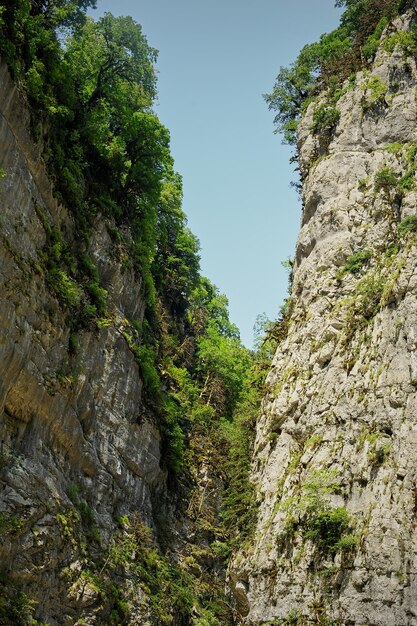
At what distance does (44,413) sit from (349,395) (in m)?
11.1

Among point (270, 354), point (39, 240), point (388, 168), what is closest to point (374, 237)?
point (388, 168)

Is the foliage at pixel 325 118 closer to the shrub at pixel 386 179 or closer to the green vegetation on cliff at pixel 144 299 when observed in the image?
the shrub at pixel 386 179

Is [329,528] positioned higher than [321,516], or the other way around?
[321,516]

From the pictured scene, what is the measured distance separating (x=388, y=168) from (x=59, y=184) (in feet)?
48.7

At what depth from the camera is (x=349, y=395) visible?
2319 centimetres

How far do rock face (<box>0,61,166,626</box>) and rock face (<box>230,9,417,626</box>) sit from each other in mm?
6286

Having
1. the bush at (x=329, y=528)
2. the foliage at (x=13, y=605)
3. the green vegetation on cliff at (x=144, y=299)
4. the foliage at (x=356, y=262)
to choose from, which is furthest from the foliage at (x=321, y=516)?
the foliage at (x=356, y=262)

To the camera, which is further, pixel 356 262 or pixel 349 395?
pixel 356 262

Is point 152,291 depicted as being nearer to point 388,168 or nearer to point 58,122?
point 58,122

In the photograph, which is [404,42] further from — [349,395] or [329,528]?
[329,528]

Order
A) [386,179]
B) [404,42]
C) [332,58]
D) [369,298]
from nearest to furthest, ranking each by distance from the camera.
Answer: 1. [369,298]
2. [386,179]
3. [404,42]
4. [332,58]

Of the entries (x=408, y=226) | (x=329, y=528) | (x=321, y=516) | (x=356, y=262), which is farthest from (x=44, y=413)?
(x=408, y=226)

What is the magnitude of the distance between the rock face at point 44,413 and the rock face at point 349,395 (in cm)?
629

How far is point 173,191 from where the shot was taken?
41.7 meters
